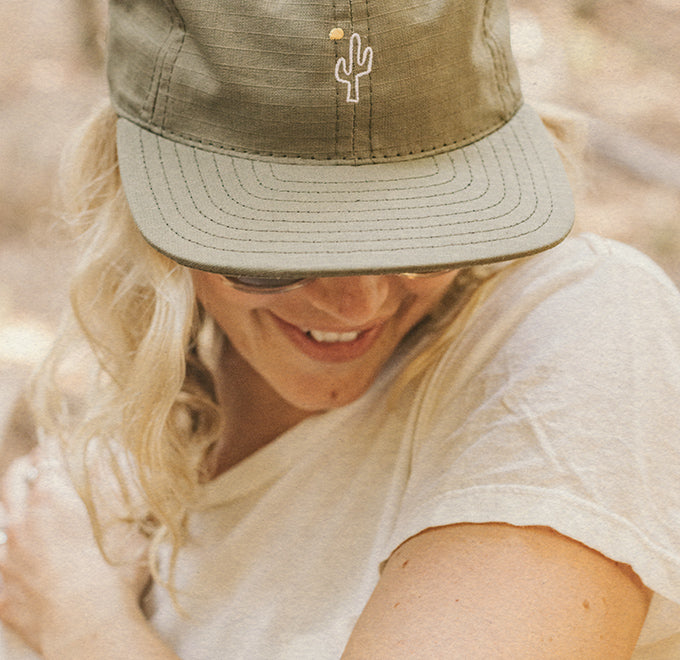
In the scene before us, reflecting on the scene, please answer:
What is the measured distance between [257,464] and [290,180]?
0.61 metres

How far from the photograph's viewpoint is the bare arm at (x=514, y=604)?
916 millimetres

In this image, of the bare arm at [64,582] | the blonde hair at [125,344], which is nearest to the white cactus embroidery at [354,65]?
the blonde hair at [125,344]

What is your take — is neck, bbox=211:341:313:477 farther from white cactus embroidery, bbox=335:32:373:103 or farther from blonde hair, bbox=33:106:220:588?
white cactus embroidery, bbox=335:32:373:103

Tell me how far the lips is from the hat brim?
1.04 feet

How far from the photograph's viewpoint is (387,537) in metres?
1.23

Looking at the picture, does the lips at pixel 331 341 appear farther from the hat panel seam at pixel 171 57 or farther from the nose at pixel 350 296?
the hat panel seam at pixel 171 57

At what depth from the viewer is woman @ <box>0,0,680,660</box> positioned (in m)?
0.92

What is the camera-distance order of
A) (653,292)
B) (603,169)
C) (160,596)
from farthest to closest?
(603,169) → (160,596) → (653,292)

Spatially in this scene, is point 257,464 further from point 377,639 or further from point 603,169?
point 603,169

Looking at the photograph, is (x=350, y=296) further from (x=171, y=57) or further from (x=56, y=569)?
(x=56, y=569)

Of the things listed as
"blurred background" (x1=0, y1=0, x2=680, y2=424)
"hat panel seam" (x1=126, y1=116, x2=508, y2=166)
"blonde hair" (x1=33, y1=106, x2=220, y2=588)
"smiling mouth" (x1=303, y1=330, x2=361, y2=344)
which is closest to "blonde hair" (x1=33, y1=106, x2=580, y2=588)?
"blonde hair" (x1=33, y1=106, x2=220, y2=588)

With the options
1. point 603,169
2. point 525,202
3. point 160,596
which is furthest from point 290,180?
point 603,169

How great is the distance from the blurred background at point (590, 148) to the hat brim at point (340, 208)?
55 centimetres

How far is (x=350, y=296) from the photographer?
111 cm
